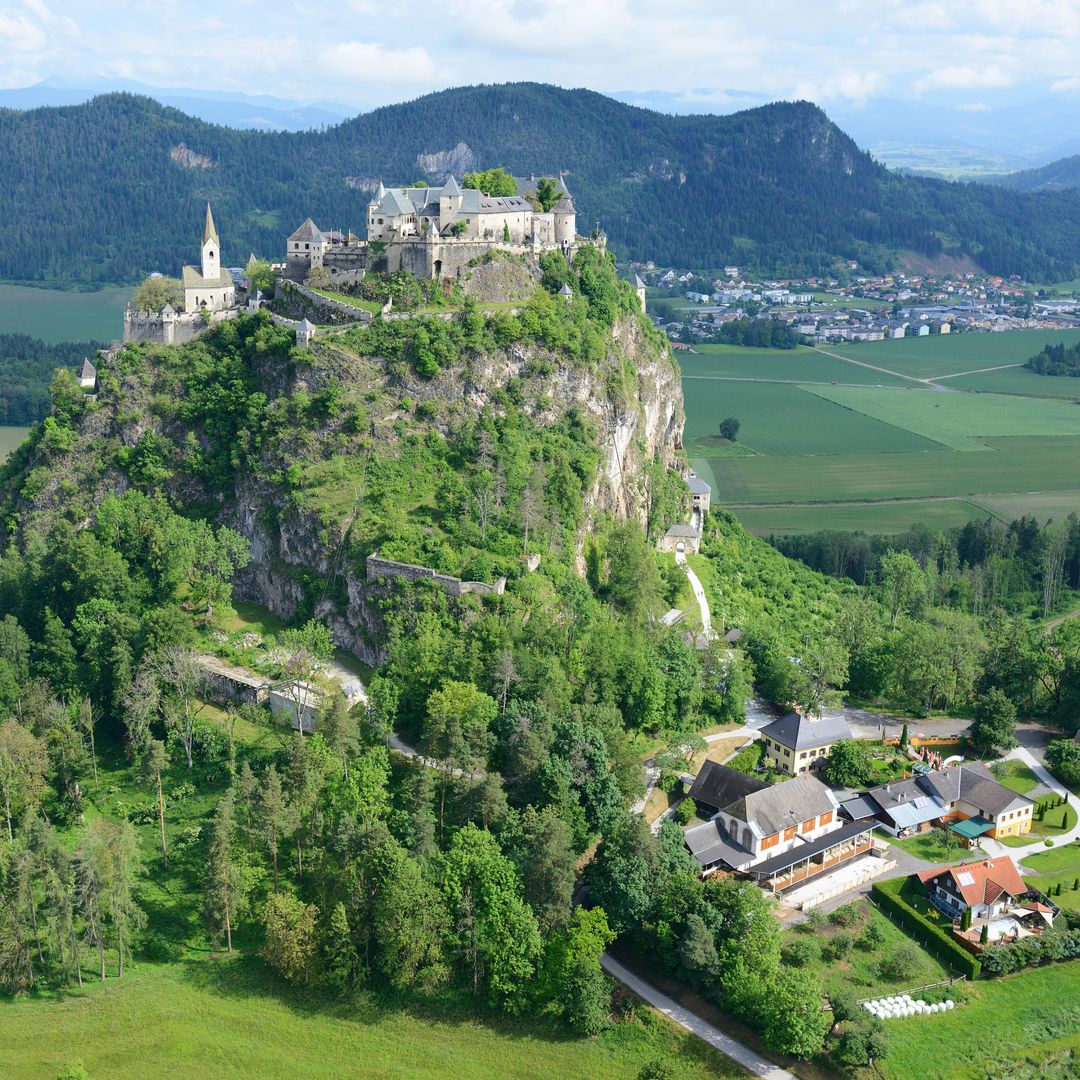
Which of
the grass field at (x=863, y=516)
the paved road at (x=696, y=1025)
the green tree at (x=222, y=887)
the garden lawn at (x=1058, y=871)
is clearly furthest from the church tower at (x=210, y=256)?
the garden lawn at (x=1058, y=871)

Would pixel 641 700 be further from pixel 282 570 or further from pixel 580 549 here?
pixel 282 570

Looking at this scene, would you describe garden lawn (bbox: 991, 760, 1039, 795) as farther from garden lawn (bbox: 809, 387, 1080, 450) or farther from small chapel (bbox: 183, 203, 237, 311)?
garden lawn (bbox: 809, 387, 1080, 450)

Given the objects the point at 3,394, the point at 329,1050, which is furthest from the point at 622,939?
the point at 3,394

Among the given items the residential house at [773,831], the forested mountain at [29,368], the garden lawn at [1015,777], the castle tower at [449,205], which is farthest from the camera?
the forested mountain at [29,368]

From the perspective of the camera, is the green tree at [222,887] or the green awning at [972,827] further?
the green awning at [972,827]

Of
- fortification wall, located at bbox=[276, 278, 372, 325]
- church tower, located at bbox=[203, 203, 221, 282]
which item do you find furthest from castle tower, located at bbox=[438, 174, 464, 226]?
church tower, located at bbox=[203, 203, 221, 282]

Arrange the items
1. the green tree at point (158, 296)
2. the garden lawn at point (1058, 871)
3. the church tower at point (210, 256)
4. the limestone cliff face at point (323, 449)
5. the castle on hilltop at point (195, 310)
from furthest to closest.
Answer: the church tower at point (210, 256)
the green tree at point (158, 296)
the castle on hilltop at point (195, 310)
the limestone cliff face at point (323, 449)
the garden lawn at point (1058, 871)

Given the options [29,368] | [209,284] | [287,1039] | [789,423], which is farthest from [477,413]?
[29,368]

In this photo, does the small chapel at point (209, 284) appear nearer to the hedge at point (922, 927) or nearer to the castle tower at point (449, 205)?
the castle tower at point (449, 205)
